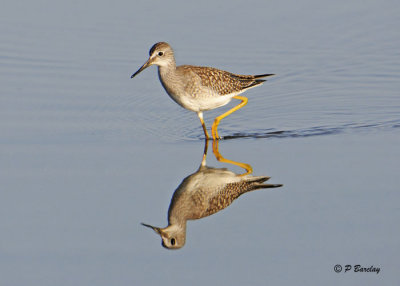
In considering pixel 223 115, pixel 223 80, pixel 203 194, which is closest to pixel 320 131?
pixel 223 115

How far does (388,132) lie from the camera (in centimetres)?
1196

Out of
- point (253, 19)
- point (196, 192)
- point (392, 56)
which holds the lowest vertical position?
point (196, 192)

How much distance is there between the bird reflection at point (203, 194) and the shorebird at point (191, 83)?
62.6 inches

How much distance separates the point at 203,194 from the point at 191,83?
111 inches

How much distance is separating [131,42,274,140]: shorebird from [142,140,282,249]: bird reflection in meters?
1.59

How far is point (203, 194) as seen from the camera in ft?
32.6

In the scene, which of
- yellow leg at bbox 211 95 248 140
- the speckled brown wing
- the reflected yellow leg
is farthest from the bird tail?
the speckled brown wing

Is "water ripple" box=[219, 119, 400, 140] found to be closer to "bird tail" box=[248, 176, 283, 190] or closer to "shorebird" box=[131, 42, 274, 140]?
"shorebird" box=[131, 42, 274, 140]

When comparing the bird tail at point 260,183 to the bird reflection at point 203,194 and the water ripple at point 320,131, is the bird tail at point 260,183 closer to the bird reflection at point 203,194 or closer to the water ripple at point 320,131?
the bird reflection at point 203,194

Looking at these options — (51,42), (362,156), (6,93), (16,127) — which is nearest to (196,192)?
(362,156)

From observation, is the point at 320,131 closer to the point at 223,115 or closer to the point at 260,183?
the point at 223,115

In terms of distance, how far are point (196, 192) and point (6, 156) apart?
2.73 metres

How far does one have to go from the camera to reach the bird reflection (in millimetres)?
8953

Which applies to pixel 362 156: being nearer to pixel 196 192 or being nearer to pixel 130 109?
pixel 196 192
